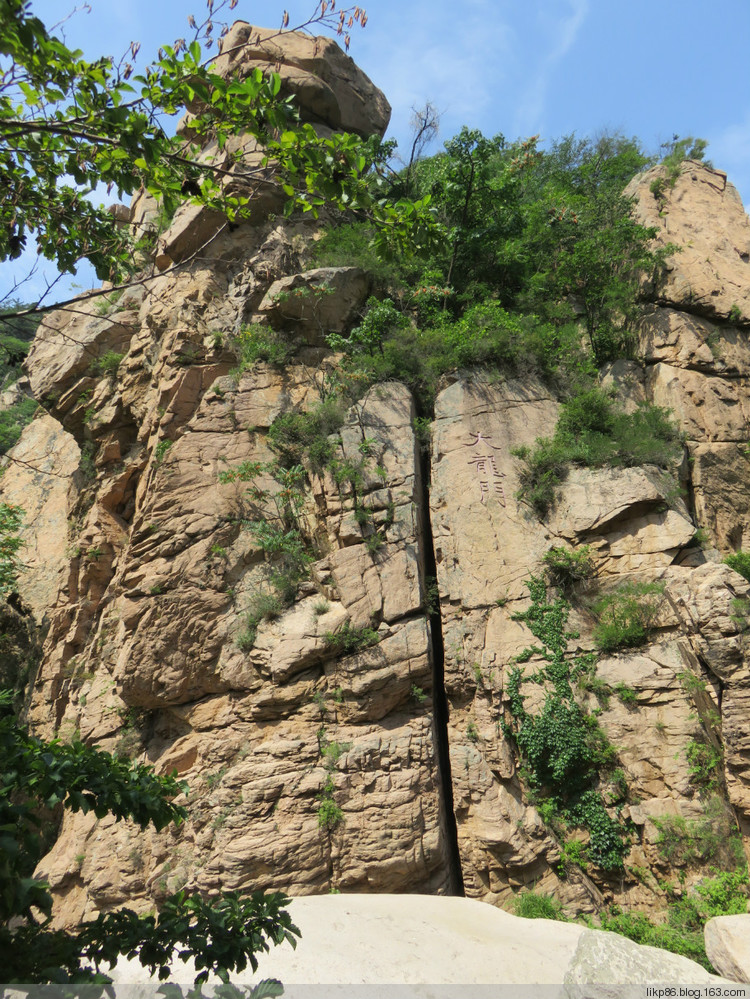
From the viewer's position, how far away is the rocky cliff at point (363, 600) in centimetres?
854

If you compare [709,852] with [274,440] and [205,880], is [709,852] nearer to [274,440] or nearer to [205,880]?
[205,880]

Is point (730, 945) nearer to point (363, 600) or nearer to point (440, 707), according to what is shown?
point (440, 707)

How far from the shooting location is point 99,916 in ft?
10.2

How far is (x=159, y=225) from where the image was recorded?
51.0 ft

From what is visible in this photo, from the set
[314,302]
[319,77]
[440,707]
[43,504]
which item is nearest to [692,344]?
[314,302]

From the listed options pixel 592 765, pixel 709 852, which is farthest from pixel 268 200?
pixel 709 852

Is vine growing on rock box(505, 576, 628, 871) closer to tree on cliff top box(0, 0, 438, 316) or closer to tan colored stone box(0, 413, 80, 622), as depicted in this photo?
tree on cliff top box(0, 0, 438, 316)

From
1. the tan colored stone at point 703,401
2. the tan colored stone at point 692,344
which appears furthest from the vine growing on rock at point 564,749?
the tan colored stone at point 692,344

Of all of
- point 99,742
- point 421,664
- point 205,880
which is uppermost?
point 421,664

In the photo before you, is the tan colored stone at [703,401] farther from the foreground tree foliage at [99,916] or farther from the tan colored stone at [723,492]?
the foreground tree foliage at [99,916]

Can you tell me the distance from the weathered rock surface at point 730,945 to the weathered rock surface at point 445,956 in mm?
525

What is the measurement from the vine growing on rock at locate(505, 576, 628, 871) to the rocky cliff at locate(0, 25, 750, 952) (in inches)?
5.0

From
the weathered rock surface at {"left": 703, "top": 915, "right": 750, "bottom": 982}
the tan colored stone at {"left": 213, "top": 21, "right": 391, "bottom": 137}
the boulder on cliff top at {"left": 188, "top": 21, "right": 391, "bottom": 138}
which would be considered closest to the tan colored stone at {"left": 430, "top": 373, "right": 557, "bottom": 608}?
the weathered rock surface at {"left": 703, "top": 915, "right": 750, "bottom": 982}

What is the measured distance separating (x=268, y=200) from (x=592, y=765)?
1299cm
